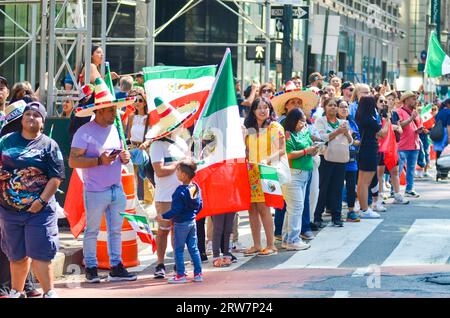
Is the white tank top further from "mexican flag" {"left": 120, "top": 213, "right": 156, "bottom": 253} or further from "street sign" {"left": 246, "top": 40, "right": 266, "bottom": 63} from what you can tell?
"street sign" {"left": 246, "top": 40, "right": 266, "bottom": 63}

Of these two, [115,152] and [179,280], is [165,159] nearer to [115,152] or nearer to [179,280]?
[115,152]

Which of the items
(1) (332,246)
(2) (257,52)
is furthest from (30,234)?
(2) (257,52)

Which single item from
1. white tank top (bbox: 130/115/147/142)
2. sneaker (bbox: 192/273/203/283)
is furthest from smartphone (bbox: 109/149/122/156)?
white tank top (bbox: 130/115/147/142)

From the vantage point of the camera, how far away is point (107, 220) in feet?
39.1

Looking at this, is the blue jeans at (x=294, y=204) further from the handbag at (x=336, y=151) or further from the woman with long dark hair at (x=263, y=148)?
the handbag at (x=336, y=151)

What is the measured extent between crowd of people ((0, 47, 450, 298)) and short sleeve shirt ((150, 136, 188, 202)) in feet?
0.03

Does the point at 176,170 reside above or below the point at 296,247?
above

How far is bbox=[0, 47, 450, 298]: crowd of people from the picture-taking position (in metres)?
9.95

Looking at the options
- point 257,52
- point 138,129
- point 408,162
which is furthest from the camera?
point 257,52

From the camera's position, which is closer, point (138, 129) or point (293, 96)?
point (293, 96)

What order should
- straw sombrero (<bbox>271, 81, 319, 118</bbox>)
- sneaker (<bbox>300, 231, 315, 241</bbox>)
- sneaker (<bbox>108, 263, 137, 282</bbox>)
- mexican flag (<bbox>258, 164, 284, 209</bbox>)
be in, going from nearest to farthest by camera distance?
sneaker (<bbox>108, 263, 137, 282</bbox>) < mexican flag (<bbox>258, 164, 284, 209</bbox>) < sneaker (<bbox>300, 231, 315, 241</bbox>) < straw sombrero (<bbox>271, 81, 319, 118</bbox>)

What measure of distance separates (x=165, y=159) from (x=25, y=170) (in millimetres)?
2504

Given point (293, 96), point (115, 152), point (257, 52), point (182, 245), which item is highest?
point (257, 52)
